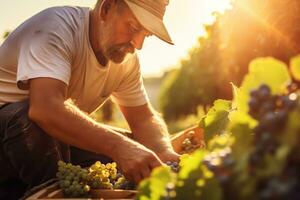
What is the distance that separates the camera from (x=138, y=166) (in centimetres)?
287

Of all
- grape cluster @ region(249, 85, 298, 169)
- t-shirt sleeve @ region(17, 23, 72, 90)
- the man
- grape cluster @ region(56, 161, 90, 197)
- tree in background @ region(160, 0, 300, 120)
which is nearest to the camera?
grape cluster @ region(249, 85, 298, 169)

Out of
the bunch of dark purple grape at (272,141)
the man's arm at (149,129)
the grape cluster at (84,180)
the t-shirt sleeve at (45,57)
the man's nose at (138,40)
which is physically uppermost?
the bunch of dark purple grape at (272,141)

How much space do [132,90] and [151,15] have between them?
102 cm

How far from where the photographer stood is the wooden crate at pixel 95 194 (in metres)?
2.57

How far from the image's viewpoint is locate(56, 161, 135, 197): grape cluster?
2.71 metres

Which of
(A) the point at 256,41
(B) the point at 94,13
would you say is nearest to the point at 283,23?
(A) the point at 256,41

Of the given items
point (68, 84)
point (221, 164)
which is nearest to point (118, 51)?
point (68, 84)

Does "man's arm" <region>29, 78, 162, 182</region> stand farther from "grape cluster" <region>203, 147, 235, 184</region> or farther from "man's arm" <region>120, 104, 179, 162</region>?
"grape cluster" <region>203, 147, 235, 184</region>

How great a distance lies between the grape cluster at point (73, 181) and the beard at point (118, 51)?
110 cm

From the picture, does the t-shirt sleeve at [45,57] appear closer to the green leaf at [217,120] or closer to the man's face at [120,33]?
the man's face at [120,33]

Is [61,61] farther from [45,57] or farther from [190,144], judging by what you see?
[190,144]

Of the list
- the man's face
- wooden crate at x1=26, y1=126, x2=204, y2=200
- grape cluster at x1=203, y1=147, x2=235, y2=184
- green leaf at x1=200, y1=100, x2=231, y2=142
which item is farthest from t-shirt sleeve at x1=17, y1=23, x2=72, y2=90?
grape cluster at x1=203, y1=147, x2=235, y2=184

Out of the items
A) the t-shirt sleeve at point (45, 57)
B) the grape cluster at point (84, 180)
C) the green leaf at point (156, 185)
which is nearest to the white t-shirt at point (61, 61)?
the t-shirt sleeve at point (45, 57)

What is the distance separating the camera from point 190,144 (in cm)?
416
